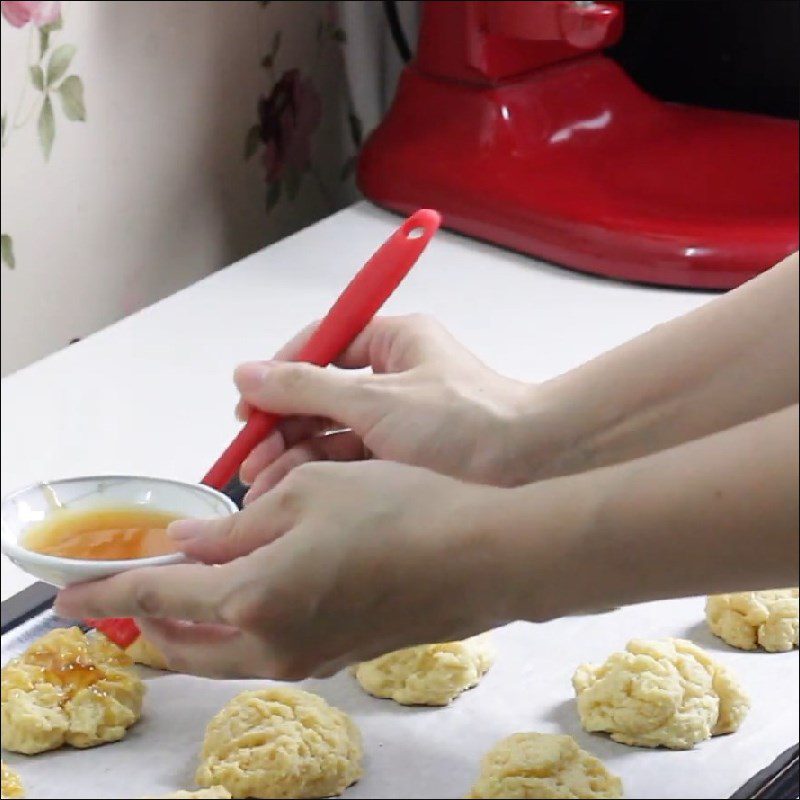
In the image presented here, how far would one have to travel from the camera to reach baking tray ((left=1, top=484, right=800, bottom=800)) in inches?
28.2

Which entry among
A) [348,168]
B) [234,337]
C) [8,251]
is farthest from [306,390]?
[348,168]

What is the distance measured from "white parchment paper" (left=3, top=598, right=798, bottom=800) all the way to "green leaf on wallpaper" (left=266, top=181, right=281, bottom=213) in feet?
2.61

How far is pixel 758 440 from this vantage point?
19.3 inches

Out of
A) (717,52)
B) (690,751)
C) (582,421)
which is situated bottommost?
(690,751)

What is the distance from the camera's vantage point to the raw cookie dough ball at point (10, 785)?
0.70 metres

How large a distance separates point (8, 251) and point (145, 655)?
0.58 meters

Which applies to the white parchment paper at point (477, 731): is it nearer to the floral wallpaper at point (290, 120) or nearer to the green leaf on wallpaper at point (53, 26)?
the green leaf on wallpaper at point (53, 26)

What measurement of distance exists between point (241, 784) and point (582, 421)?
0.25 meters

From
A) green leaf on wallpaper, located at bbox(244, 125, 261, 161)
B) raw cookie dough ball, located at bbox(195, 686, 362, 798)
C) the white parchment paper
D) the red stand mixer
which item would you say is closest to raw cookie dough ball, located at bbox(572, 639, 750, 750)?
the white parchment paper

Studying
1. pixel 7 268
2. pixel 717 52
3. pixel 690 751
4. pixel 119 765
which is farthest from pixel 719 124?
pixel 119 765

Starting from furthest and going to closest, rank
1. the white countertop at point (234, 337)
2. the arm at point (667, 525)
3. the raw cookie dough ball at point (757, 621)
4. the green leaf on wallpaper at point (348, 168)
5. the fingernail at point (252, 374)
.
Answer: the green leaf on wallpaper at point (348, 168) → the white countertop at point (234, 337) → the raw cookie dough ball at point (757, 621) → the fingernail at point (252, 374) → the arm at point (667, 525)

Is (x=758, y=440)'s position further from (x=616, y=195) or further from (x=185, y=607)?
(x=616, y=195)

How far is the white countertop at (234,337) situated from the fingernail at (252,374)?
215 mm

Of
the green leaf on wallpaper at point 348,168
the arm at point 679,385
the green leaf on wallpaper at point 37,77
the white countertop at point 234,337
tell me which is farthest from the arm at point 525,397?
the green leaf on wallpaper at point 348,168
